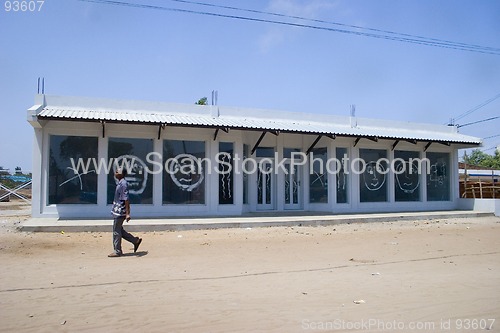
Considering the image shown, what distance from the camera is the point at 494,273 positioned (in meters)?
7.81

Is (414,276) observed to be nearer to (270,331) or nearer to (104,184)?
(270,331)

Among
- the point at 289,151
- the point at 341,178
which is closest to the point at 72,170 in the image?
the point at 289,151

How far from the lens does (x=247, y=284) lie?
675 centimetres

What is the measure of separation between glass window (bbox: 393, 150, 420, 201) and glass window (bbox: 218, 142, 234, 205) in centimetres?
743

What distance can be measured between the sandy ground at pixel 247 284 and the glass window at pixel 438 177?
808 cm

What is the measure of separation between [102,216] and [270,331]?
10552 mm

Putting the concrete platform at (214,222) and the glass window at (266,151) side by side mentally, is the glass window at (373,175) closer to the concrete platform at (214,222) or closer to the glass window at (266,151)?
the concrete platform at (214,222)

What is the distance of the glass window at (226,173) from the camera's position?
15.6 m

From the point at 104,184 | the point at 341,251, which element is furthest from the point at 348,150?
the point at 104,184

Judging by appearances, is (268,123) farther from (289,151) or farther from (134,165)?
(134,165)

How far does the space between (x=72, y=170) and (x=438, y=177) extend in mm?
15321

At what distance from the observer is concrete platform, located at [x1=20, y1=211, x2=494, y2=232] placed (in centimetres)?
1198

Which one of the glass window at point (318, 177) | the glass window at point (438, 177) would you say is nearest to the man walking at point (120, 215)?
the glass window at point (318, 177)

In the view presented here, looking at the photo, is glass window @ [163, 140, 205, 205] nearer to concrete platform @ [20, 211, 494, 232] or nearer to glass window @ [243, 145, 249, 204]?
concrete platform @ [20, 211, 494, 232]
